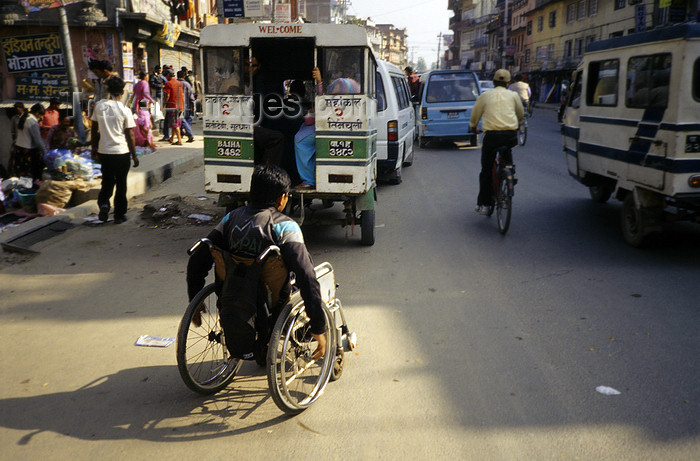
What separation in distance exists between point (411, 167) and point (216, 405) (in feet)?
35.6

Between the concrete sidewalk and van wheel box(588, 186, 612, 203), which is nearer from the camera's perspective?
the concrete sidewalk

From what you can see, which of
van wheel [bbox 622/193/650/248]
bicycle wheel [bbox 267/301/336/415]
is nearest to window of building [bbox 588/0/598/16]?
van wheel [bbox 622/193/650/248]

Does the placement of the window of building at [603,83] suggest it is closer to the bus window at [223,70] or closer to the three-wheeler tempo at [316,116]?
the three-wheeler tempo at [316,116]

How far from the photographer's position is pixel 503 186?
771 centimetres

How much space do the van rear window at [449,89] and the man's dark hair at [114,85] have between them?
33.0 ft

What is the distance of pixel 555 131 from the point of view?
75.9 feet

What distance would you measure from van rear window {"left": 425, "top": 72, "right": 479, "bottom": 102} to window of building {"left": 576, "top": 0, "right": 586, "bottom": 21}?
116 feet

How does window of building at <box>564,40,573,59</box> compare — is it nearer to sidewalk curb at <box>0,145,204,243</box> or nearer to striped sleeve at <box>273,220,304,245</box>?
sidewalk curb at <box>0,145,204,243</box>

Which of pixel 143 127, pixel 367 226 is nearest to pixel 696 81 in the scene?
pixel 367 226

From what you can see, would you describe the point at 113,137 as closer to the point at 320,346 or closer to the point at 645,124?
the point at 320,346

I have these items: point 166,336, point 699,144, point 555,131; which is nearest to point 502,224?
point 699,144

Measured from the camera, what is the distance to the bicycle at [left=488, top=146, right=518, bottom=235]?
24.7 feet

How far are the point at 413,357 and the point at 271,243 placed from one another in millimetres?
1497

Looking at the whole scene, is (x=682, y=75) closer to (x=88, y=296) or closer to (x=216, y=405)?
(x=216, y=405)
